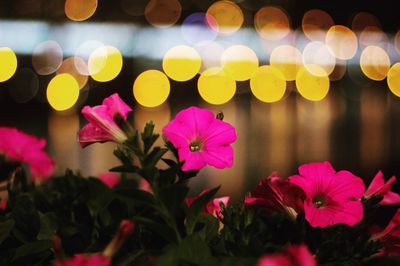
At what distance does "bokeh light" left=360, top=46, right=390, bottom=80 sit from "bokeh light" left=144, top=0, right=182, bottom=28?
22.1 feet

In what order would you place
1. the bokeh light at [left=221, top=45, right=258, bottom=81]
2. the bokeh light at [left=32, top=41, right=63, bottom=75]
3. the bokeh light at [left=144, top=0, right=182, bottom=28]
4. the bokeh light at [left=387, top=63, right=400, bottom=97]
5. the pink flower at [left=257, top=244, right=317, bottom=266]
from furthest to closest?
the bokeh light at [left=387, top=63, right=400, bottom=97] → the bokeh light at [left=221, top=45, right=258, bottom=81] → the bokeh light at [left=32, top=41, right=63, bottom=75] → the bokeh light at [left=144, top=0, right=182, bottom=28] → the pink flower at [left=257, top=244, right=317, bottom=266]

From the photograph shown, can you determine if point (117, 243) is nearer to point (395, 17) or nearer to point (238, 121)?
point (238, 121)

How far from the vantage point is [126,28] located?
16656 millimetres

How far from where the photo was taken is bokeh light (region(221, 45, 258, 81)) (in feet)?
68.1

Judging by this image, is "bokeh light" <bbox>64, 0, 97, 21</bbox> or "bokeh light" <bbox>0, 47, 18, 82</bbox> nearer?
"bokeh light" <bbox>64, 0, 97, 21</bbox>

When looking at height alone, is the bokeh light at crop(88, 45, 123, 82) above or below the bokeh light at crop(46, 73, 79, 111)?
above

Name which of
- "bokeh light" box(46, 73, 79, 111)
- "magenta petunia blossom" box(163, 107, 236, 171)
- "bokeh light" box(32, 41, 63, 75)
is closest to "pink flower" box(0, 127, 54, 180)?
"magenta petunia blossom" box(163, 107, 236, 171)

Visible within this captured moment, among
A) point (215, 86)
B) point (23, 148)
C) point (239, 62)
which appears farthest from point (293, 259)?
point (239, 62)

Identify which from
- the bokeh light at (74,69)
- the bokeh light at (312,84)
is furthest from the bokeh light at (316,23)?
the bokeh light at (74,69)

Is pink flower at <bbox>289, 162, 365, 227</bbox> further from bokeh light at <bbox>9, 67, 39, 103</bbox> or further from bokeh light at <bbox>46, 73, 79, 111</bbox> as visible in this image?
bokeh light at <bbox>9, 67, 39, 103</bbox>

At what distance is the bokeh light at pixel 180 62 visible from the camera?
19391mm

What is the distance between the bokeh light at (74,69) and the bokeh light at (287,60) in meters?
6.05

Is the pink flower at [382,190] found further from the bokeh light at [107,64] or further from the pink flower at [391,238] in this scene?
the bokeh light at [107,64]

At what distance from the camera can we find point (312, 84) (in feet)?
73.6
